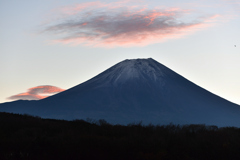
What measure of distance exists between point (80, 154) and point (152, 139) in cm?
409

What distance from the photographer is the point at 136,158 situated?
1584 cm

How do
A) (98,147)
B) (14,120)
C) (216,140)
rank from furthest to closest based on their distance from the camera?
(14,120)
(216,140)
(98,147)

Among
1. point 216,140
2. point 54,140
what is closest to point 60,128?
point 54,140

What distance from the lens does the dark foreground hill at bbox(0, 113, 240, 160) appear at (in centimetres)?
1588

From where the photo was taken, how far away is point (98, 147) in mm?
16766

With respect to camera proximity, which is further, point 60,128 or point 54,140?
point 60,128

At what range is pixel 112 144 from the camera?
1728cm

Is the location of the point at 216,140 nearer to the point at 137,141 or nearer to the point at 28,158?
the point at 137,141

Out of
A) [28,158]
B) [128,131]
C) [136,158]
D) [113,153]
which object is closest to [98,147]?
[113,153]

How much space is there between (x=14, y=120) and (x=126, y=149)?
9213 millimetres

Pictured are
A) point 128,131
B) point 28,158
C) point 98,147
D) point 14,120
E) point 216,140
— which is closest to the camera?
point 28,158

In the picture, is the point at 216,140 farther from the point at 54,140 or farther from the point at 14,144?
the point at 14,144

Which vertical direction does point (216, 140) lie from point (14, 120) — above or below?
below

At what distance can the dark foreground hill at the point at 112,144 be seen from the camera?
15.9 m
